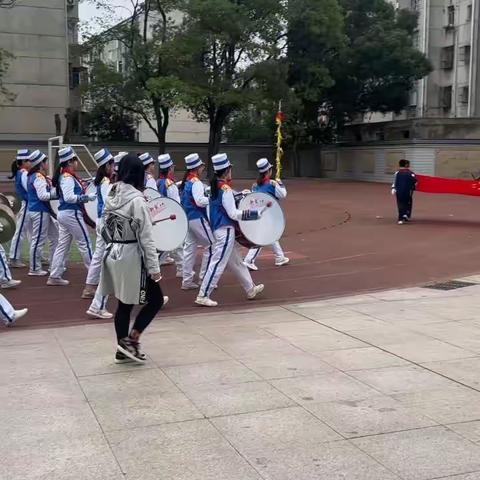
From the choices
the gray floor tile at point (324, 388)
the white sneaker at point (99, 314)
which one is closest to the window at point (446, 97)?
the white sneaker at point (99, 314)

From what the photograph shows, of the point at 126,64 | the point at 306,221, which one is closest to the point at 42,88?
the point at 126,64

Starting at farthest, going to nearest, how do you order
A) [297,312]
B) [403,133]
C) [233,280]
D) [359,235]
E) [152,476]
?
[403,133]
[359,235]
[233,280]
[297,312]
[152,476]

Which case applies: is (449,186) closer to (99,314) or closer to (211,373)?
(99,314)

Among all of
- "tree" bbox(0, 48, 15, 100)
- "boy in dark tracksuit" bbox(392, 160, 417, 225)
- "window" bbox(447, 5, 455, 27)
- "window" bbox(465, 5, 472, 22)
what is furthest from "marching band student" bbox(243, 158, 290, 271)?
"window" bbox(447, 5, 455, 27)

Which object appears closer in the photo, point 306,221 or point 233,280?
point 233,280

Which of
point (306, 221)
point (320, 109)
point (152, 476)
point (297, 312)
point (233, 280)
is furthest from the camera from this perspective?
point (320, 109)

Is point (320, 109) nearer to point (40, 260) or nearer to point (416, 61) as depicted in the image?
point (416, 61)

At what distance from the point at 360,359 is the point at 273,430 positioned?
186 cm

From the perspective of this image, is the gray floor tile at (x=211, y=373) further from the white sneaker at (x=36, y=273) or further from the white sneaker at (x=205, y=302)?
the white sneaker at (x=36, y=273)

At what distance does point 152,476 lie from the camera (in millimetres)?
3873

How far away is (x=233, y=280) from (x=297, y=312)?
2.46 metres

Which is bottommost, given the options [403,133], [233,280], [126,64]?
[233,280]

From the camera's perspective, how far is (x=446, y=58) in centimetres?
5828

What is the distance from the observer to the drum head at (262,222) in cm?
898
